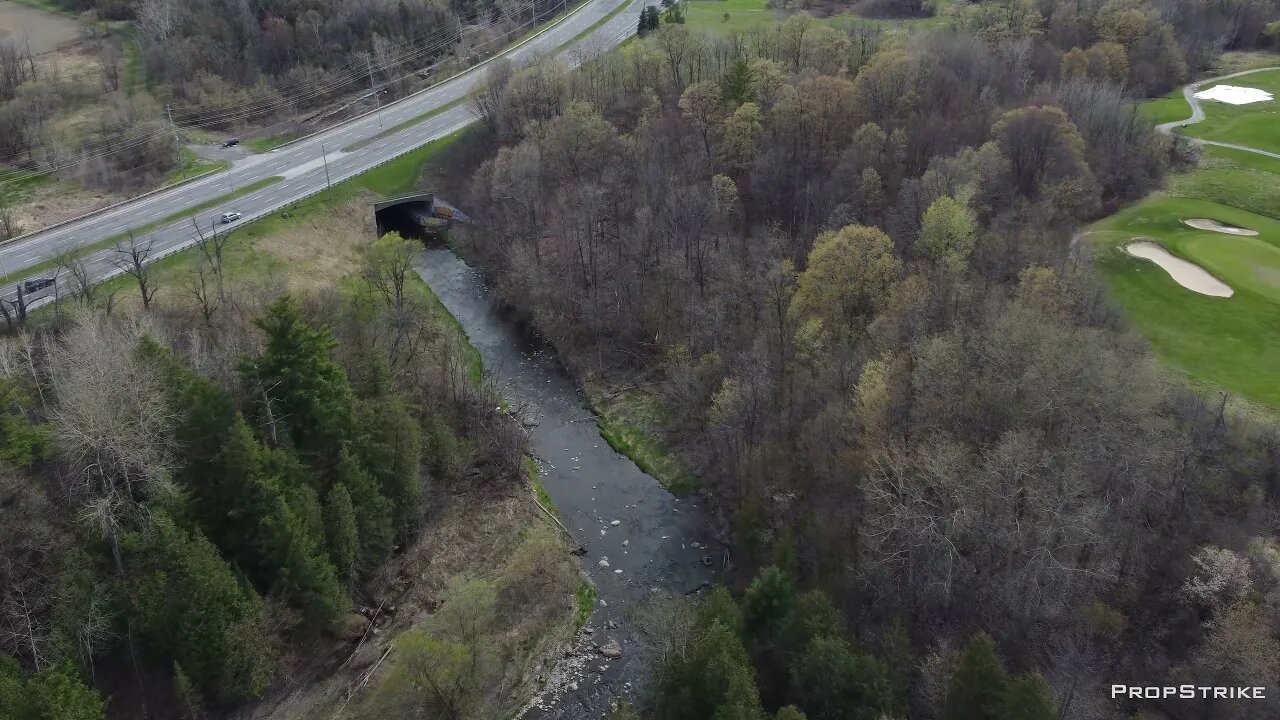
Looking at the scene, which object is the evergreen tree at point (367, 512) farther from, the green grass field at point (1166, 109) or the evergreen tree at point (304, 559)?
the green grass field at point (1166, 109)

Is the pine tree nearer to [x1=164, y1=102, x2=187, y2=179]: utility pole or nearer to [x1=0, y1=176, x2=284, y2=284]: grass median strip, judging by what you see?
[x1=0, y1=176, x2=284, y2=284]: grass median strip

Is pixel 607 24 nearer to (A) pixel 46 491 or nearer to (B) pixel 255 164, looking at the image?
(B) pixel 255 164

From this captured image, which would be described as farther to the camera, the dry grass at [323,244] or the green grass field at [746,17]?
the green grass field at [746,17]

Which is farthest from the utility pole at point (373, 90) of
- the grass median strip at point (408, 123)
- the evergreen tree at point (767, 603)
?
the evergreen tree at point (767, 603)

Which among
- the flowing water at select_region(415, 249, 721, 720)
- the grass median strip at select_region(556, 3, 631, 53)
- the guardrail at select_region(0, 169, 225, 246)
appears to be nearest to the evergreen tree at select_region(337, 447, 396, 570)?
the flowing water at select_region(415, 249, 721, 720)

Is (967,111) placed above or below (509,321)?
above

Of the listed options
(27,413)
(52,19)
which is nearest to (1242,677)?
(27,413)

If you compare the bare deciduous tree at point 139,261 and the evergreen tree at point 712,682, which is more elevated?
the bare deciduous tree at point 139,261
